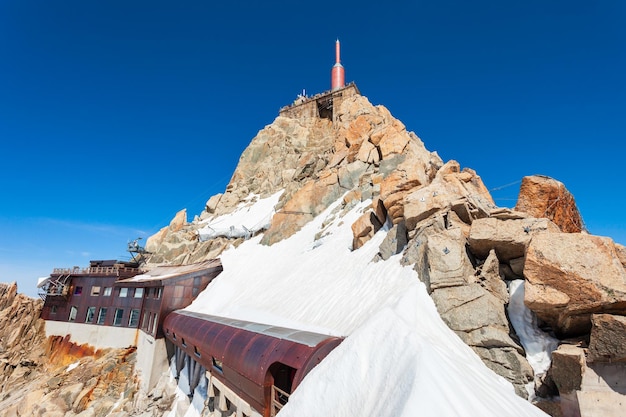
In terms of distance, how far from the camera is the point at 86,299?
1503 inches

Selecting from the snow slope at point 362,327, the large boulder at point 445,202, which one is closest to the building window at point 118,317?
the snow slope at point 362,327

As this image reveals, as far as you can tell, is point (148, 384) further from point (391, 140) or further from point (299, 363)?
point (391, 140)

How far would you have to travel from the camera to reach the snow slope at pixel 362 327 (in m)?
5.15

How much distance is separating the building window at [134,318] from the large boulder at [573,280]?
34.6 metres

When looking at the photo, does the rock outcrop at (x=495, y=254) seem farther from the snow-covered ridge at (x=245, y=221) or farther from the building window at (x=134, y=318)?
the building window at (x=134, y=318)

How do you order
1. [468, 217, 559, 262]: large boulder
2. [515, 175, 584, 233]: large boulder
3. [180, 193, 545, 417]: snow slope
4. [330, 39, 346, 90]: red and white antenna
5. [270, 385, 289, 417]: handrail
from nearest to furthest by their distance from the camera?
1. [180, 193, 545, 417]: snow slope
2. [270, 385, 289, 417]: handrail
3. [468, 217, 559, 262]: large boulder
4. [515, 175, 584, 233]: large boulder
5. [330, 39, 346, 90]: red and white antenna

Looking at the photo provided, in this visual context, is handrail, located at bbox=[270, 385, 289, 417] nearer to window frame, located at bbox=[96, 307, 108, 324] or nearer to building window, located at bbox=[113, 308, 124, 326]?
building window, located at bbox=[113, 308, 124, 326]

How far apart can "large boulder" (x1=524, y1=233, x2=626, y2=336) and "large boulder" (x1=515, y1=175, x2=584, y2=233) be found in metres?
5.07

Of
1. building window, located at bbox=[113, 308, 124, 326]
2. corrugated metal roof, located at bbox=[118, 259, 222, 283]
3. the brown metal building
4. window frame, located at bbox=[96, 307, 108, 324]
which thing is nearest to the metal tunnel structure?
the brown metal building

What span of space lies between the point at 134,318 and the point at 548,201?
120 feet

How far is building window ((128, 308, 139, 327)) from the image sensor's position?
31089 mm

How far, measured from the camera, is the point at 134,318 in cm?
3147

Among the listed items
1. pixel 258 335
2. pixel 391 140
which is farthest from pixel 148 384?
pixel 391 140

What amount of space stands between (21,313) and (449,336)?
57097mm
